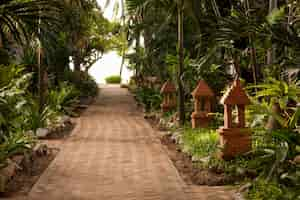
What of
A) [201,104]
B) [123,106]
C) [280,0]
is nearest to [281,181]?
[201,104]

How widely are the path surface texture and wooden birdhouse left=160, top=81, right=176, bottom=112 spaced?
152cm

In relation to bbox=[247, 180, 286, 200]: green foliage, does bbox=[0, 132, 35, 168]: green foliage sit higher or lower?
higher

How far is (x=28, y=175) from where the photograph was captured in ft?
20.8

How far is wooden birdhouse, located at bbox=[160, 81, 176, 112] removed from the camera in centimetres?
1245

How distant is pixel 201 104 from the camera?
32.0 ft

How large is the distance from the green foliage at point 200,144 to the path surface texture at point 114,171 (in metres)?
0.36

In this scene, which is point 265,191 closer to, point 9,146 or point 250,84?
point 9,146

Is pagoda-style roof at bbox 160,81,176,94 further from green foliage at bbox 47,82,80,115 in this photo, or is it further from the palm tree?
the palm tree

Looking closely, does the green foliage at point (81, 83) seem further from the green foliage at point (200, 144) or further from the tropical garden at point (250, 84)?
the green foliage at point (200, 144)

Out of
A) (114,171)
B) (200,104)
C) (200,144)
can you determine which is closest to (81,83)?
(200,104)

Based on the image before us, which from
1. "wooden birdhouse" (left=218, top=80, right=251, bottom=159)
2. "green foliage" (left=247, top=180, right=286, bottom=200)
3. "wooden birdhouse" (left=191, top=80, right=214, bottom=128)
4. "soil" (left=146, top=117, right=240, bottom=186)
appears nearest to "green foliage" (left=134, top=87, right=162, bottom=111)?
"wooden birdhouse" (left=191, top=80, right=214, bottom=128)

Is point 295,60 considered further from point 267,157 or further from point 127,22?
point 127,22

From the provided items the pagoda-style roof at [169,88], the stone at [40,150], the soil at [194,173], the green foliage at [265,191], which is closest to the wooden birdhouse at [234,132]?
the soil at [194,173]

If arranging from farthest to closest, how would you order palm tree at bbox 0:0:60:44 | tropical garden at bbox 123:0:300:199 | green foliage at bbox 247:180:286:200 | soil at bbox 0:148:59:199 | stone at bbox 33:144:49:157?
stone at bbox 33:144:49:157 → soil at bbox 0:148:59:199 → palm tree at bbox 0:0:60:44 → tropical garden at bbox 123:0:300:199 → green foliage at bbox 247:180:286:200
